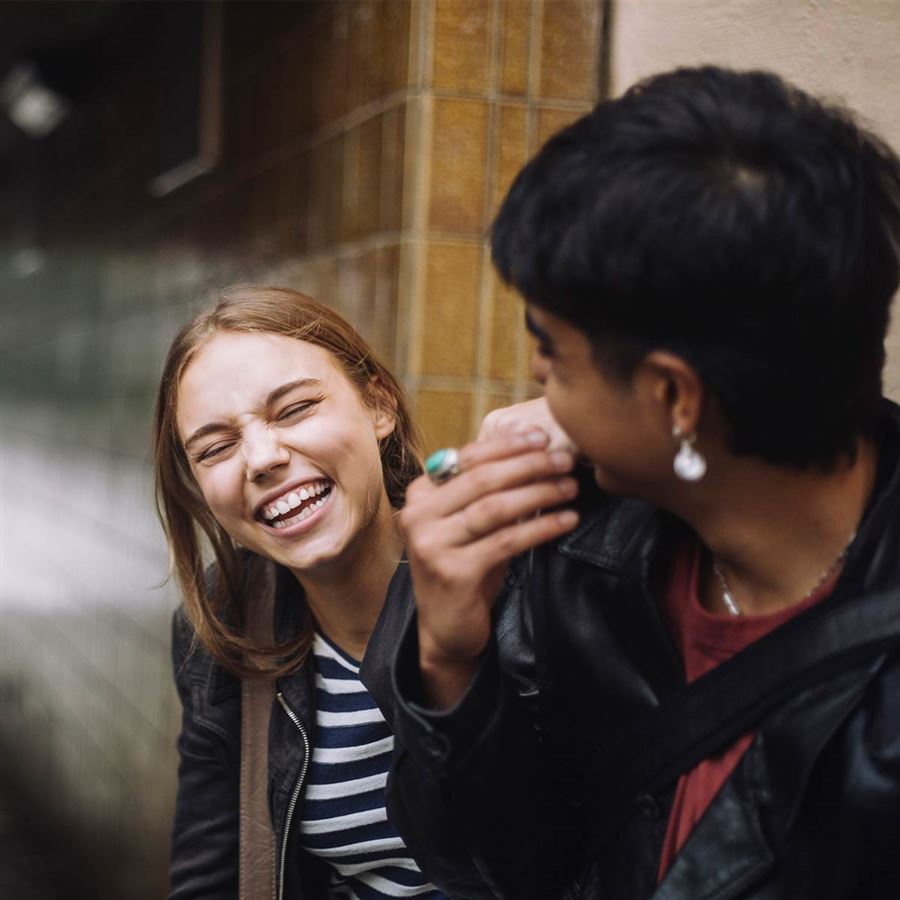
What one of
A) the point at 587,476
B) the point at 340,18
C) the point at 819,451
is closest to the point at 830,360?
the point at 819,451

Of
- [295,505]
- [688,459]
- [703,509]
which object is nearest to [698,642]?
[703,509]

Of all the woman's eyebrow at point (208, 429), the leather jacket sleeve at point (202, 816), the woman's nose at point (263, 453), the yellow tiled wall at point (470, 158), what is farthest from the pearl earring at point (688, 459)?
the yellow tiled wall at point (470, 158)

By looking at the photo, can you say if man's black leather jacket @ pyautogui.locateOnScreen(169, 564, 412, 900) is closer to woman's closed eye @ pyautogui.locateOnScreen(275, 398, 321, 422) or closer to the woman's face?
the woman's face

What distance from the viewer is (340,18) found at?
319 cm

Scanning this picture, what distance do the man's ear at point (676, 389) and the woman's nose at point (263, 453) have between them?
0.85 metres

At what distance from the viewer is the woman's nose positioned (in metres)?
1.95

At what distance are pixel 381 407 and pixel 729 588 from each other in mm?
975

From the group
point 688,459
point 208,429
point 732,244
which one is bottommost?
point 208,429

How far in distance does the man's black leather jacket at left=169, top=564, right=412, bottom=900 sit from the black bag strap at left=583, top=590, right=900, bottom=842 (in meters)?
0.51

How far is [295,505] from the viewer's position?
6.51ft

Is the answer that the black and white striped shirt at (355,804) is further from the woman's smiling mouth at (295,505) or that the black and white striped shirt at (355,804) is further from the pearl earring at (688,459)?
the pearl earring at (688,459)

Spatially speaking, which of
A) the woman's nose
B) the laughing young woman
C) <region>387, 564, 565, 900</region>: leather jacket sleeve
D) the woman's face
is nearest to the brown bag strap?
the laughing young woman

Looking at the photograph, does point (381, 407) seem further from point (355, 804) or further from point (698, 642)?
point (698, 642)

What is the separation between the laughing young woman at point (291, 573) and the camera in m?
2.00
